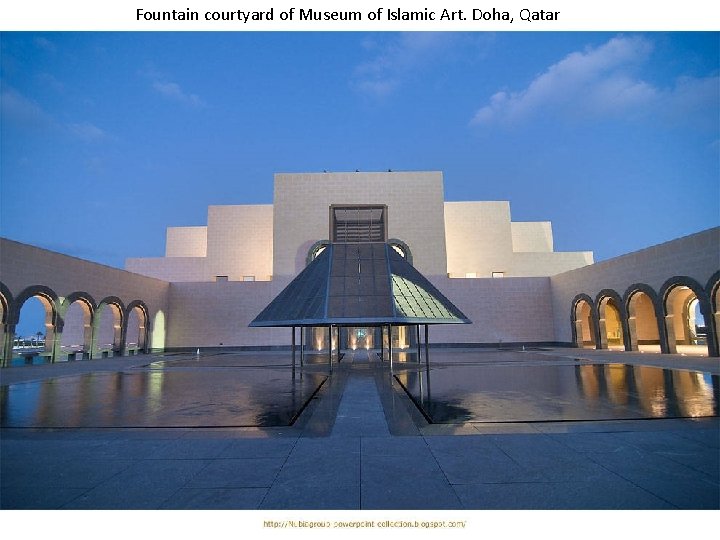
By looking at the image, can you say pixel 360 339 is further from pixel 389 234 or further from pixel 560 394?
pixel 560 394

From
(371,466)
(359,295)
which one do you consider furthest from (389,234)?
(371,466)

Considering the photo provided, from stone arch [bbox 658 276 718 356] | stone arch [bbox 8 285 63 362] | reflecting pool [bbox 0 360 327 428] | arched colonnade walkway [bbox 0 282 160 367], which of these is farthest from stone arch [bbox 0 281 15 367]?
stone arch [bbox 658 276 718 356]

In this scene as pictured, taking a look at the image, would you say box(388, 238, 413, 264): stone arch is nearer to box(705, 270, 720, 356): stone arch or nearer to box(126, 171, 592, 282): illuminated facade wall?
box(126, 171, 592, 282): illuminated facade wall

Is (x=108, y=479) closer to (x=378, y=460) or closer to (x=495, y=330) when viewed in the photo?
(x=378, y=460)

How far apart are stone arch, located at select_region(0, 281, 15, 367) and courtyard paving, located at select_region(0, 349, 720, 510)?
18454mm

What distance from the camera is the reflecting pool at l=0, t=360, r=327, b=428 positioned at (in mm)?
8492

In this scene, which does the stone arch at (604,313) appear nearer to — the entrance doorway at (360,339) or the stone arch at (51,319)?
the entrance doorway at (360,339)

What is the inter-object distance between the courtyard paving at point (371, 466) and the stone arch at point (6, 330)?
18.5m

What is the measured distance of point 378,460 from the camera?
18.7 feet

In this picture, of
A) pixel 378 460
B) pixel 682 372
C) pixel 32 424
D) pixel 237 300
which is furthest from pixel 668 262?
pixel 237 300

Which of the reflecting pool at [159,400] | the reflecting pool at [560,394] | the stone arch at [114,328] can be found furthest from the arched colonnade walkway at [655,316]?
the stone arch at [114,328]

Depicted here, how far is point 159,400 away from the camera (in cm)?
1097

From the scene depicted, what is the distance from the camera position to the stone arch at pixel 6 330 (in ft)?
69.4

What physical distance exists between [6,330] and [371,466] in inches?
1000
